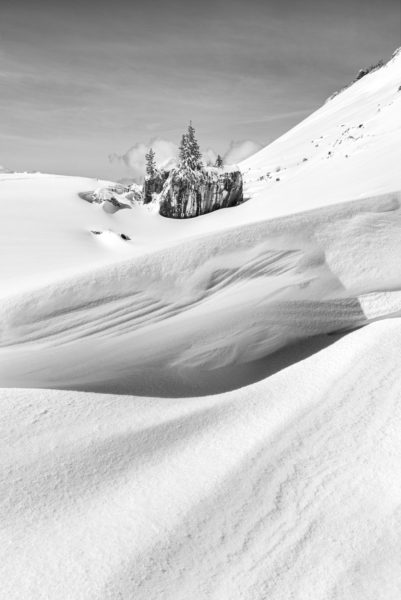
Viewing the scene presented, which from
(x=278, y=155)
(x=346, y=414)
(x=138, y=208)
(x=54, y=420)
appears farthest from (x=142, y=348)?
(x=278, y=155)

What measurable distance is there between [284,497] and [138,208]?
79.7 ft

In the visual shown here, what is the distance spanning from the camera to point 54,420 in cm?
474

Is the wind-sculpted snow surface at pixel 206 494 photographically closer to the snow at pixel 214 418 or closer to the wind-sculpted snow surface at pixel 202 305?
the snow at pixel 214 418

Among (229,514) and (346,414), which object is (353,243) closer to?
(346,414)

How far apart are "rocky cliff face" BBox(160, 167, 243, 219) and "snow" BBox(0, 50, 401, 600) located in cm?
1676

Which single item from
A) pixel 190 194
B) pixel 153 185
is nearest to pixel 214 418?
pixel 190 194

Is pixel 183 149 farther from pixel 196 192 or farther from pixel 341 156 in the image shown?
pixel 341 156

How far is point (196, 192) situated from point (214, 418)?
2187cm

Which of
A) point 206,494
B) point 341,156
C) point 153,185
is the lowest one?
point 206,494

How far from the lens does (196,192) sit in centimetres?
2561

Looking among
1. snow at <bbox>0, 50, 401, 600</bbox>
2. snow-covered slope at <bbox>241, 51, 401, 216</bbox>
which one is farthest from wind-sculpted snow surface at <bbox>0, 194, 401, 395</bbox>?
snow-covered slope at <bbox>241, 51, 401, 216</bbox>

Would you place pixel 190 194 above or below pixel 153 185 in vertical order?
below

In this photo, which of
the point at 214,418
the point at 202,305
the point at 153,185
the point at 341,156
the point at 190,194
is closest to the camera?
the point at 214,418

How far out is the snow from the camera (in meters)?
3.50
